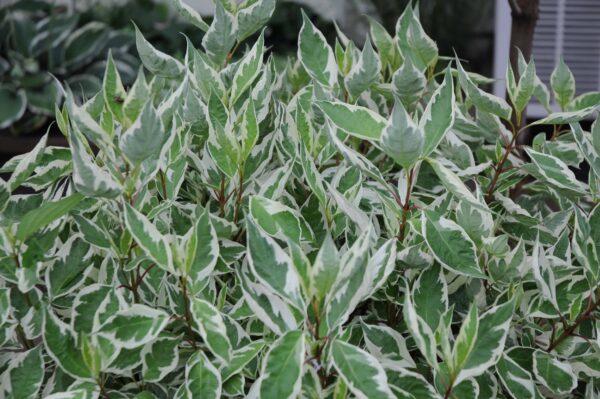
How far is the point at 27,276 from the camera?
0.75m

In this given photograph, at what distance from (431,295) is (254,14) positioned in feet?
1.46

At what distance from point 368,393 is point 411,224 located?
0.21 metres

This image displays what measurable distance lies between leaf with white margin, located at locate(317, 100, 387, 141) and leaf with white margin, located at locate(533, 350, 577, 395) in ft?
0.93

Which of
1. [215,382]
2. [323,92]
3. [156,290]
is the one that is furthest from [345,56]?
[215,382]

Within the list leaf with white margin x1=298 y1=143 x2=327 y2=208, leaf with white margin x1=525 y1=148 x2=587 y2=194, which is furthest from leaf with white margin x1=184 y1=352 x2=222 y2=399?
leaf with white margin x1=525 y1=148 x2=587 y2=194

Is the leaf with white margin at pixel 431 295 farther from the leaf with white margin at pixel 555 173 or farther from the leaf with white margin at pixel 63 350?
the leaf with white margin at pixel 63 350

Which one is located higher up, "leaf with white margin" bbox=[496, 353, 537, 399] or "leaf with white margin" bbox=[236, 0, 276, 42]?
"leaf with white margin" bbox=[236, 0, 276, 42]

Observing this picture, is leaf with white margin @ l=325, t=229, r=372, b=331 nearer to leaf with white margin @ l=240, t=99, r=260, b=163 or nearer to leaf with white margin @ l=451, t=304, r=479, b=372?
leaf with white margin @ l=451, t=304, r=479, b=372

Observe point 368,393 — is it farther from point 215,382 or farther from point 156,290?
point 156,290

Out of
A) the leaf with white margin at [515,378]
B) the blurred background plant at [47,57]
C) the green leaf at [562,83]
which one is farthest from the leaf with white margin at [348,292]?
the blurred background plant at [47,57]

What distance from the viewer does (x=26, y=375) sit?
79cm

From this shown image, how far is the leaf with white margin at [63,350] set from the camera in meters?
0.75

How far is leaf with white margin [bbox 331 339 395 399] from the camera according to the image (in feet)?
2.10

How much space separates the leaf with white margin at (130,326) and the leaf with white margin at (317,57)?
1.40ft
